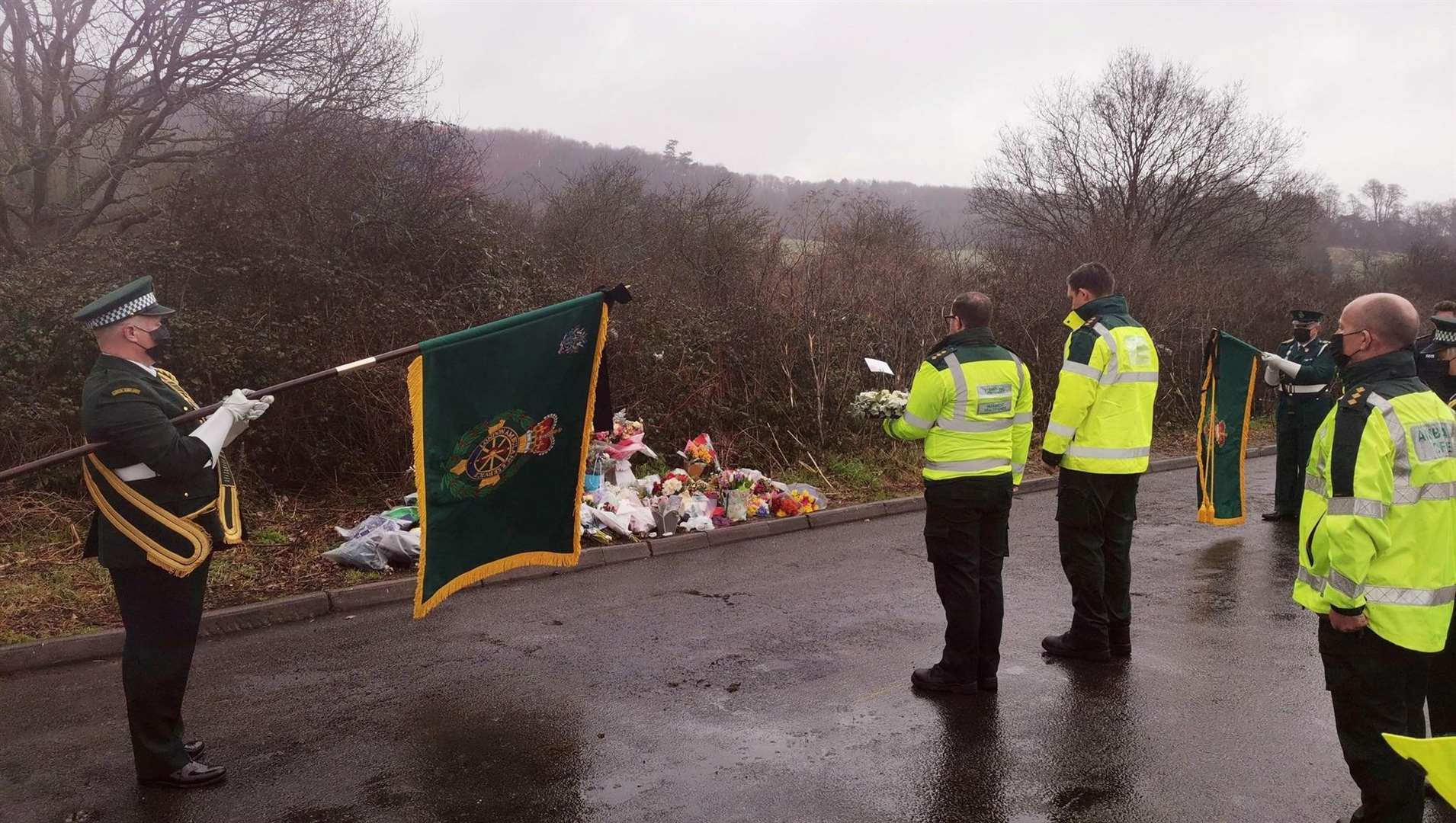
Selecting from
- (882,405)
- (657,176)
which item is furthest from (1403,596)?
(657,176)

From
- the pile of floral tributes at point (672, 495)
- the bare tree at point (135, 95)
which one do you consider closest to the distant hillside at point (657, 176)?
the bare tree at point (135, 95)

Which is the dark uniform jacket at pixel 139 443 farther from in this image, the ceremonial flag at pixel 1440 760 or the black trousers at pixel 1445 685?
the black trousers at pixel 1445 685

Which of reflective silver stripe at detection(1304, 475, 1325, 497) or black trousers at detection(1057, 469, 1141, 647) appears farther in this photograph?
black trousers at detection(1057, 469, 1141, 647)

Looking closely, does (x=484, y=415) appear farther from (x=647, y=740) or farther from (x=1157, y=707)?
(x=1157, y=707)

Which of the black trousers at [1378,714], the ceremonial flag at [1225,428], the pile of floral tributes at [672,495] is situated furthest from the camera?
the pile of floral tributes at [672,495]

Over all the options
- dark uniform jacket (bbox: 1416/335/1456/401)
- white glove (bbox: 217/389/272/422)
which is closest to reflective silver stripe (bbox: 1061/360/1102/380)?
white glove (bbox: 217/389/272/422)

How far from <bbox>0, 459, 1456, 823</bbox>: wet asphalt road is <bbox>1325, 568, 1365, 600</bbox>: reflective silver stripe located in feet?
3.74

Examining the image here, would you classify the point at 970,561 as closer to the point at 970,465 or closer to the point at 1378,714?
the point at 970,465

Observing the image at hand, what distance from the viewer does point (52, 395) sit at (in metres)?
8.91

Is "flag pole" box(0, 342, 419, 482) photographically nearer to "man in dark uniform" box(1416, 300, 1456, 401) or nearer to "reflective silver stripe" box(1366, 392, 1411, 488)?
"reflective silver stripe" box(1366, 392, 1411, 488)

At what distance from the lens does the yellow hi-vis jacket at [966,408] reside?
5.02m

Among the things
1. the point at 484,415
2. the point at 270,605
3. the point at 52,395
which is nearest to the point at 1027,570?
the point at 484,415

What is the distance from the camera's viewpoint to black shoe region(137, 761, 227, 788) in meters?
4.23

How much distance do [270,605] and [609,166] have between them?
827 inches
